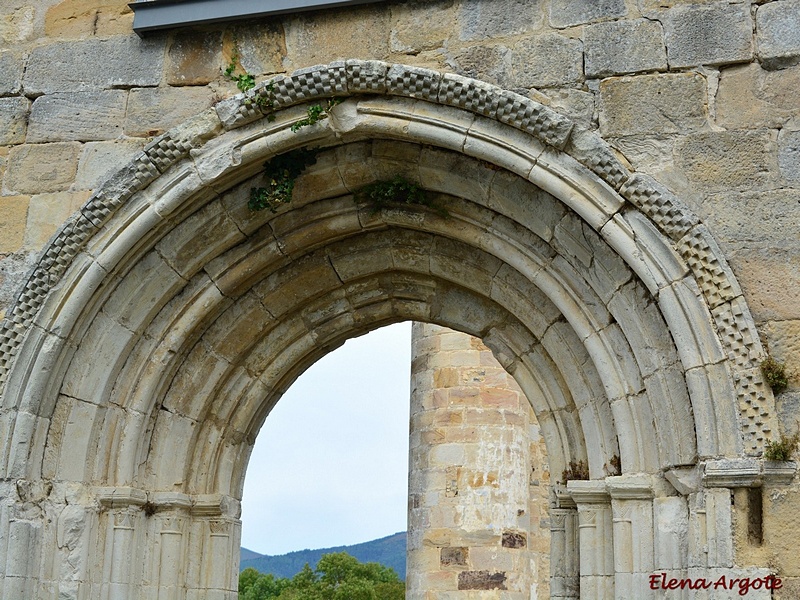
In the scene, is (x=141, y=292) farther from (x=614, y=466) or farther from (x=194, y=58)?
(x=614, y=466)

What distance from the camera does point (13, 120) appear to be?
623 cm

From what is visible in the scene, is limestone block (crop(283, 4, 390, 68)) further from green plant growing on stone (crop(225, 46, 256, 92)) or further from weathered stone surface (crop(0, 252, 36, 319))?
weathered stone surface (crop(0, 252, 36, 319))

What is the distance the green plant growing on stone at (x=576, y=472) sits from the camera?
6.07m

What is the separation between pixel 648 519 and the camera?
534cm

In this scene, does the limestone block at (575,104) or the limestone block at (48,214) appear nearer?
the limestone block at (575,104)

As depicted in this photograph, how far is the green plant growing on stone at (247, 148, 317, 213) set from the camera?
5.95 meters

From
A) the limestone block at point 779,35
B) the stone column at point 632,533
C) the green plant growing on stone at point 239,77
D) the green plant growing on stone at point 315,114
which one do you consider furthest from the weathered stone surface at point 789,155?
the green plant growing on stone at point 239,77

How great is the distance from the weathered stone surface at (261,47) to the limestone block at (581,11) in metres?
1.45

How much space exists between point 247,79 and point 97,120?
89 centimetres

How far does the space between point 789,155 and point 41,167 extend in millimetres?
3870

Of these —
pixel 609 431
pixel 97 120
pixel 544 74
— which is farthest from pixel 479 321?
pixel 97 120

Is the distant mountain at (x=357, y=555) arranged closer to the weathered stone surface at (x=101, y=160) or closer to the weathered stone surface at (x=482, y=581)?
the weathered stone surface at (x=482, y=581)

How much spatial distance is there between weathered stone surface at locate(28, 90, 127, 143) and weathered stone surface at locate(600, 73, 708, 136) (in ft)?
8.59

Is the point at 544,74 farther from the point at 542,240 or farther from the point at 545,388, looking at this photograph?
the point at 545,388
